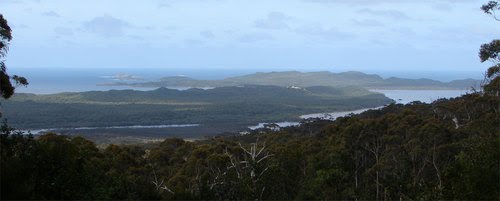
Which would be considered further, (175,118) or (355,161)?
(175,118)

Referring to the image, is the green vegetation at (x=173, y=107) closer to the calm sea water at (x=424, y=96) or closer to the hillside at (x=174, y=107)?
the hillside at (x=174, y=107)

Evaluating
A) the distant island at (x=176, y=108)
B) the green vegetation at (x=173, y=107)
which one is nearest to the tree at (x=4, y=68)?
the distant island at (x=176, y=108)

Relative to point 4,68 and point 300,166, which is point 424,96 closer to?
point 300,166

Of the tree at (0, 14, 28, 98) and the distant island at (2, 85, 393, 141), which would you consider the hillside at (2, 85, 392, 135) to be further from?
the tree at (0, 14, 28, 98)

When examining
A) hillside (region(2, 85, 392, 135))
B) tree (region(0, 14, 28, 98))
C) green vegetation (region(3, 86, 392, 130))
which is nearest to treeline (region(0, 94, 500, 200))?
tree (region(0, 14, 28, 98))

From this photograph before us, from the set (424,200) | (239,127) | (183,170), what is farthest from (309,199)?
(239,127)

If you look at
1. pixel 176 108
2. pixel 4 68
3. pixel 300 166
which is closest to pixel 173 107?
pixel 176 108

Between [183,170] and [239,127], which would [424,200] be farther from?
[239,127]
